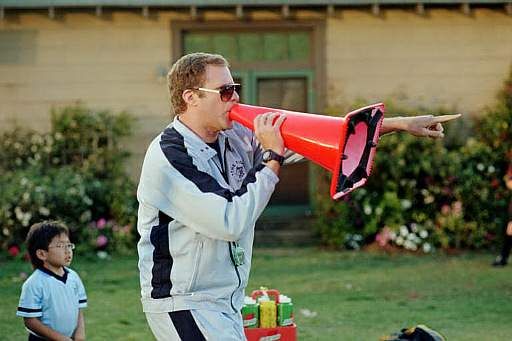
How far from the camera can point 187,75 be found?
4.28 m

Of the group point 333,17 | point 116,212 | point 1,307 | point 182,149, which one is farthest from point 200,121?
point 333,17

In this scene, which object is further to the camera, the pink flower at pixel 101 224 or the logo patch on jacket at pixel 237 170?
the pink flower at pixel 101 224

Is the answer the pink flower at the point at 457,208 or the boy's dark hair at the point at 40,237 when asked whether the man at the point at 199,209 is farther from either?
the pink flower at the point at 457,208

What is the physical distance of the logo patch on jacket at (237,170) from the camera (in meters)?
4.42

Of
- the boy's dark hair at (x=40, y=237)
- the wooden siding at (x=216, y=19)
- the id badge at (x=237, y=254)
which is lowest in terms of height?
the boy's dark hair at (x=40, y=237)

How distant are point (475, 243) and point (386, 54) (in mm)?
2843

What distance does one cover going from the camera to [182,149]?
4.20 meters

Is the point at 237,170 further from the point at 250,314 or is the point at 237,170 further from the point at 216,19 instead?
the point at 216,19

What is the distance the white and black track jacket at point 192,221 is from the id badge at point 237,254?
24mm

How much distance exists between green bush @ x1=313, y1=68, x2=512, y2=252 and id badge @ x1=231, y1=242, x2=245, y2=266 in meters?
9.10

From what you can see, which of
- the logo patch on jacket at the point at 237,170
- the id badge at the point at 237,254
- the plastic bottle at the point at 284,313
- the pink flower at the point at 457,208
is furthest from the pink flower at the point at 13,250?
the id badge at the point at 237,254

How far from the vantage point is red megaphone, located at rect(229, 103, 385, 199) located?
13.5 ft

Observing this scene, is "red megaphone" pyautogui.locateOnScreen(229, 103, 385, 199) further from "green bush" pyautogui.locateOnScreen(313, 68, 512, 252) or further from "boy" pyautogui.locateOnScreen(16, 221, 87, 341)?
"green bush" pyautogui.locateOnScreen(313, 68, 512, 252)

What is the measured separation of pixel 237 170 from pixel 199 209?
0.48 metres
